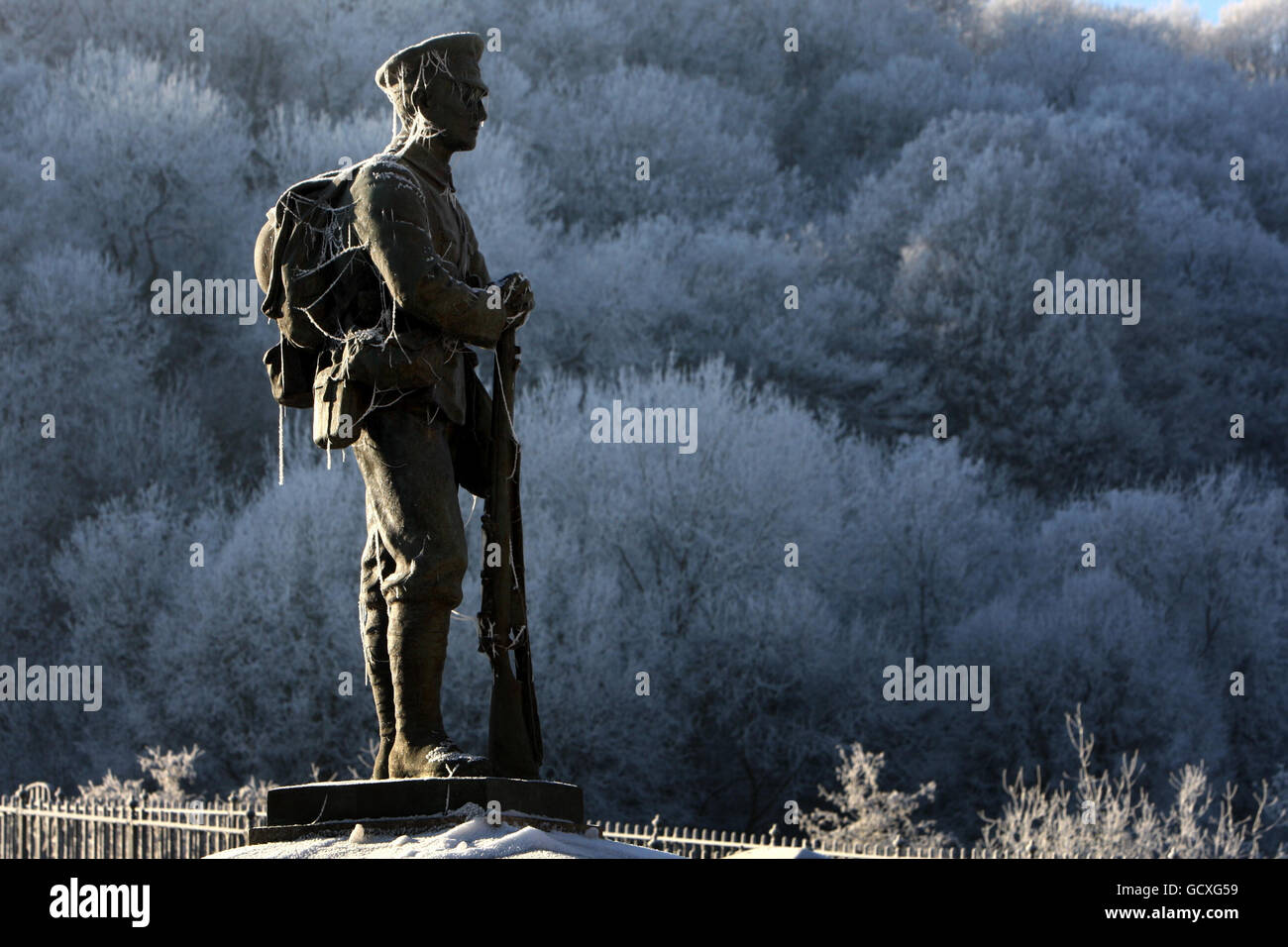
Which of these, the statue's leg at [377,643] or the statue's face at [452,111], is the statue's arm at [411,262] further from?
the statue's leg at [377,643]

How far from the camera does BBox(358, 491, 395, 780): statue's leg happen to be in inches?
259

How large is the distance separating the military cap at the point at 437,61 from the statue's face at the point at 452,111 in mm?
35

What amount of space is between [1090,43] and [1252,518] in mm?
33813

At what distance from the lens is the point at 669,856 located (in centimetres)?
532

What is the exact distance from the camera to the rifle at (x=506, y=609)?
663cm

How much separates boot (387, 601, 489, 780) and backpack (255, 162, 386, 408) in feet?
3.16

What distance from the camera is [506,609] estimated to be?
22.1ft

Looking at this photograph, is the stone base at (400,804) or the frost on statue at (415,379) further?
the frost on statue at (415,379)

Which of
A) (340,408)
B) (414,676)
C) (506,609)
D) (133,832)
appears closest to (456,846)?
(414,676)
